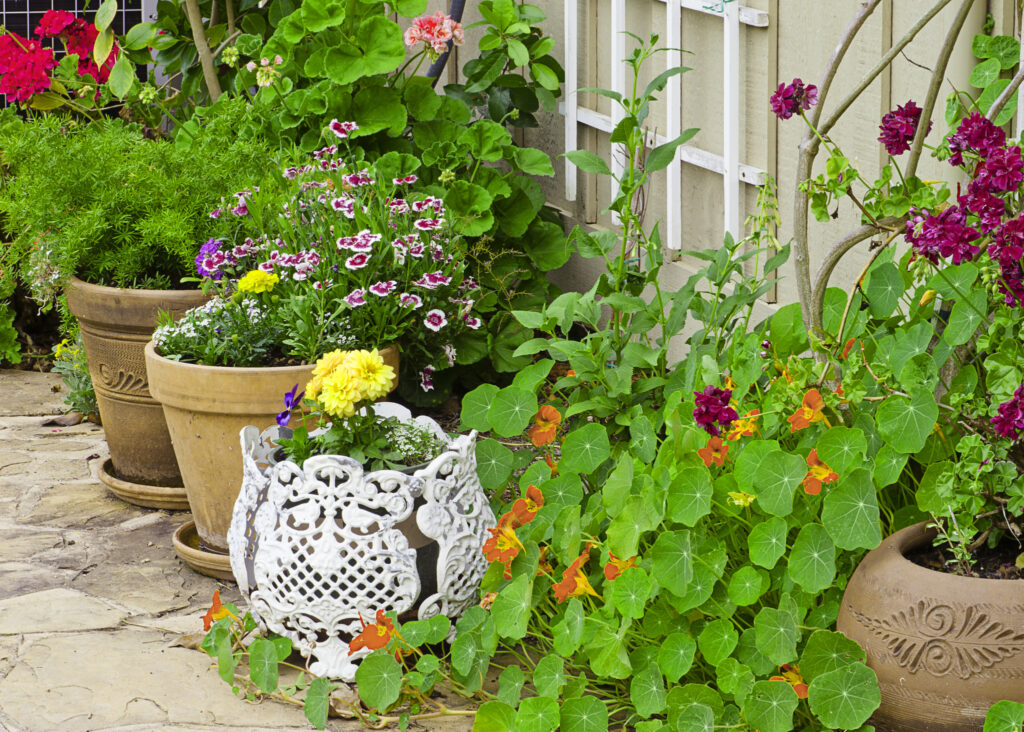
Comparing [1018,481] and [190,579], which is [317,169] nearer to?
[190,579]

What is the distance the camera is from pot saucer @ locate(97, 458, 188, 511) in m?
3.27

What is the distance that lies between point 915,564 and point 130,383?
220 centimetres

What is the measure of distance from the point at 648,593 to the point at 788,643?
248 millimetres

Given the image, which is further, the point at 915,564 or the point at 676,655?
the point at 676,655

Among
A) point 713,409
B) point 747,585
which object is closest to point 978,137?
point 713,409

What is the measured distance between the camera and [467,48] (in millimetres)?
4664

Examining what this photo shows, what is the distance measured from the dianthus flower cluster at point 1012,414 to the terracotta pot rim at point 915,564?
0.21 meters

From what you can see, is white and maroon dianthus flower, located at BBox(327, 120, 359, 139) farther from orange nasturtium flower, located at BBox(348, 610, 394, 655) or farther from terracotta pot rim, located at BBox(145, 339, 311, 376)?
orange nasturtium flower, located at BBox(348, 610, 394, 655)

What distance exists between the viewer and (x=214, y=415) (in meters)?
2.75

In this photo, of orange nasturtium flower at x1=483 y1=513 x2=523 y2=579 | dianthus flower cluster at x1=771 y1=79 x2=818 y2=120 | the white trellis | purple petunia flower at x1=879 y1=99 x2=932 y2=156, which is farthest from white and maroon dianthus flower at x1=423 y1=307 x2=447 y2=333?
purple petunia flower at x1=879 y1=99 x2=932 y2=156

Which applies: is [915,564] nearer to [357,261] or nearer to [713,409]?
[713,409]

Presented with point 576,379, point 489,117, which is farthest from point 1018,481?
point 489,117

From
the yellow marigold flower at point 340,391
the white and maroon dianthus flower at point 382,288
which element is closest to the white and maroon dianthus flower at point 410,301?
the white and maroon dianthus flower at point 382,288

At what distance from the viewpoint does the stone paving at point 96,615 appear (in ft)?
7.28
